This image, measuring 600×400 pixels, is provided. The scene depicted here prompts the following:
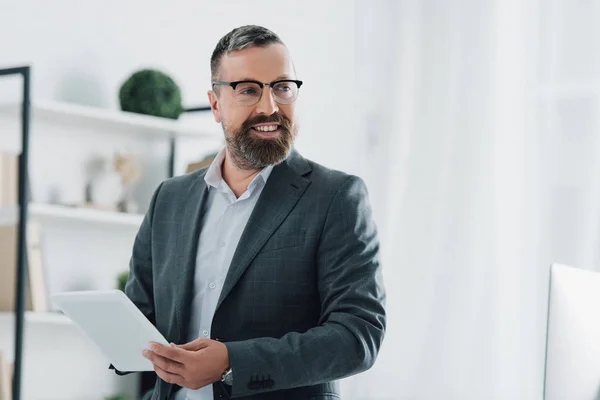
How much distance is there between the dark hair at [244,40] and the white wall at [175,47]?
72.5 inches

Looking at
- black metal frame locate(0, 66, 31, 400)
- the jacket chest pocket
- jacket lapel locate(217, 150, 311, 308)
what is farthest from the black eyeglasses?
black metal frame locate(0, 66, 31, 400)

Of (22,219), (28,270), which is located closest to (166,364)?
(22,219)

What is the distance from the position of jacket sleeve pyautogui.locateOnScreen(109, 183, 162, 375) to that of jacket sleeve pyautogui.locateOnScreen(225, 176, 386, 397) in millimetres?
343

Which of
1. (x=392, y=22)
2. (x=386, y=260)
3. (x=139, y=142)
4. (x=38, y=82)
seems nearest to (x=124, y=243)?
(x=139, y=142)

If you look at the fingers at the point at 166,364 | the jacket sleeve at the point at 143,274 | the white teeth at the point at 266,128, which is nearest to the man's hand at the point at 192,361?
the fingers at the point at 166,364

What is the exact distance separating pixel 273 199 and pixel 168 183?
0.30 metres

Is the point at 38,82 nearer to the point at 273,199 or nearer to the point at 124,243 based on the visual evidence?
the point at 124,243

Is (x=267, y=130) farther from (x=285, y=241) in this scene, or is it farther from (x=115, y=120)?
(x=115, y=120)

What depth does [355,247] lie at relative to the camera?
155cm

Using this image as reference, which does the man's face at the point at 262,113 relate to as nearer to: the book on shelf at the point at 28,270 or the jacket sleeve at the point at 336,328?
the jacket sleeve at the point at 336,328

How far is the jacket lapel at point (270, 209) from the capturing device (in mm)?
1549

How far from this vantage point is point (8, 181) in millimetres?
3092

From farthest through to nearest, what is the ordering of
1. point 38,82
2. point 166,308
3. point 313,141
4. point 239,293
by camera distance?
1. point 313,141
2. point 38,82
3. point 166,308
4. point 239,293

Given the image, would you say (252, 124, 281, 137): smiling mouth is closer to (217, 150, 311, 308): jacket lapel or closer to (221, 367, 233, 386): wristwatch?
(217, 150, 311, 308): jacket lapel
